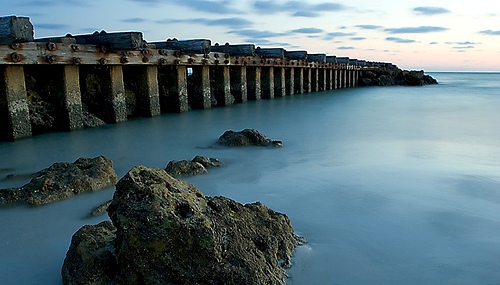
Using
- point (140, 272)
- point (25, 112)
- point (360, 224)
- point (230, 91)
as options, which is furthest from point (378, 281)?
point (230, 91)

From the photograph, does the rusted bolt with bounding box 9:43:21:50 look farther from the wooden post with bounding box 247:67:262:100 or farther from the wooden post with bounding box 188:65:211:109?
the wooden post with bounding box 247:67:262:100

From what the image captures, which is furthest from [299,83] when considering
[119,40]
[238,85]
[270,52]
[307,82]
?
[119,40]

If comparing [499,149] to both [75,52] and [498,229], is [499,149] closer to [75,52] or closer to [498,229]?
[498,229]

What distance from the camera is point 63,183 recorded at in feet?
10.3

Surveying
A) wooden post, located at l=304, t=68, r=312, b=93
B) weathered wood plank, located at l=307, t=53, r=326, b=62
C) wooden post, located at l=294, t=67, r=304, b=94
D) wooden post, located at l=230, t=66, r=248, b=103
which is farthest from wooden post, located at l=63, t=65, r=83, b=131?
wooden post, located at l=304, t=68, r=312, b=93

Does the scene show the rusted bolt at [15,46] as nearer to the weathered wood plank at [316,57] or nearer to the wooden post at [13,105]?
the wooden post at [13,105]

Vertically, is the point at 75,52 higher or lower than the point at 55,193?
higher

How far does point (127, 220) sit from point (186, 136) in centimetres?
472

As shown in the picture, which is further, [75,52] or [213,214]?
[75,52]

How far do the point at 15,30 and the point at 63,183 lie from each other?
8.93 feet

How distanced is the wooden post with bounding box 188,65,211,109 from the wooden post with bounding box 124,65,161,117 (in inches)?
73.5

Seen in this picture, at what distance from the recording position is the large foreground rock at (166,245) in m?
1.62

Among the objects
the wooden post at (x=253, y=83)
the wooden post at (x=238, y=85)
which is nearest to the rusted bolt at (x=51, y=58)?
the wooden post at (x=238, y=85)

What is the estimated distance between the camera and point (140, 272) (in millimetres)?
1632
